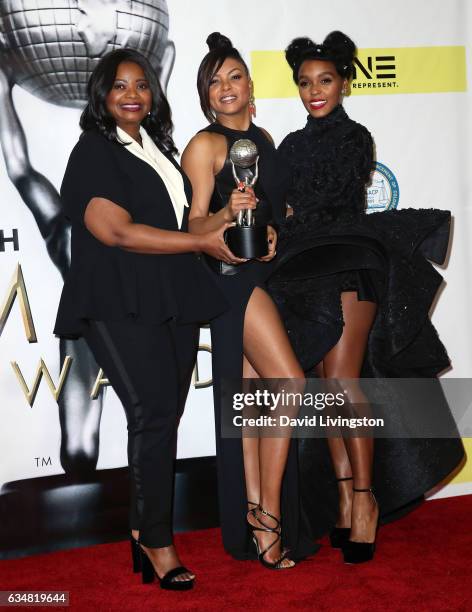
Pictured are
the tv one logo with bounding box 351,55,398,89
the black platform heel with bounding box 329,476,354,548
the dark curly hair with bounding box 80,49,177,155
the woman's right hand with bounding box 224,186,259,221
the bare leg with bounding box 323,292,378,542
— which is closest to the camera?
the woman's right hand with bounding box 224,186,259,221

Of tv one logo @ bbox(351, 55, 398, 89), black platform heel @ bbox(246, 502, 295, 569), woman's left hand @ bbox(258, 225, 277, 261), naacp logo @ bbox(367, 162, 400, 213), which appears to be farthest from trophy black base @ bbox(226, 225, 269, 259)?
tv one logo @ bbox(351, 55, 398, 89)

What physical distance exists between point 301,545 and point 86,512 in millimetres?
975

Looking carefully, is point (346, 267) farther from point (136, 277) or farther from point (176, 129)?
point (176, 129)

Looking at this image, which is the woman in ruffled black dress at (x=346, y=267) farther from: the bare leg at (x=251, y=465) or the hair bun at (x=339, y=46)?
the bare leg at (x=251, y=465)

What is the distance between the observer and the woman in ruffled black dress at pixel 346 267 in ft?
9.29

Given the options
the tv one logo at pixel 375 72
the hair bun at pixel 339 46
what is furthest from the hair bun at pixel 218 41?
the tv one logo at pixel 375 72

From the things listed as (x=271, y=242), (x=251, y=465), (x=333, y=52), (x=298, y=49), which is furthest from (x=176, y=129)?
(x=251, y=465)

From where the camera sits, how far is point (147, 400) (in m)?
2.57

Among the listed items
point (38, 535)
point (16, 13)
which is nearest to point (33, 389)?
point (38, 535)

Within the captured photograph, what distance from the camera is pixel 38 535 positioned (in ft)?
10.7

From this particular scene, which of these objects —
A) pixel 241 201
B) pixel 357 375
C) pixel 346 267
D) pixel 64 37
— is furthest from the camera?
pixel 64 37

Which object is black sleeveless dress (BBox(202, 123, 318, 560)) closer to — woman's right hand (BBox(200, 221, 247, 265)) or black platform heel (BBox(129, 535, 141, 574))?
woman's right hand (BBox(200, 221, 247, 265))

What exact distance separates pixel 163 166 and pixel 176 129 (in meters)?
0.72

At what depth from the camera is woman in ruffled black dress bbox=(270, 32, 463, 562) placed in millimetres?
2832
